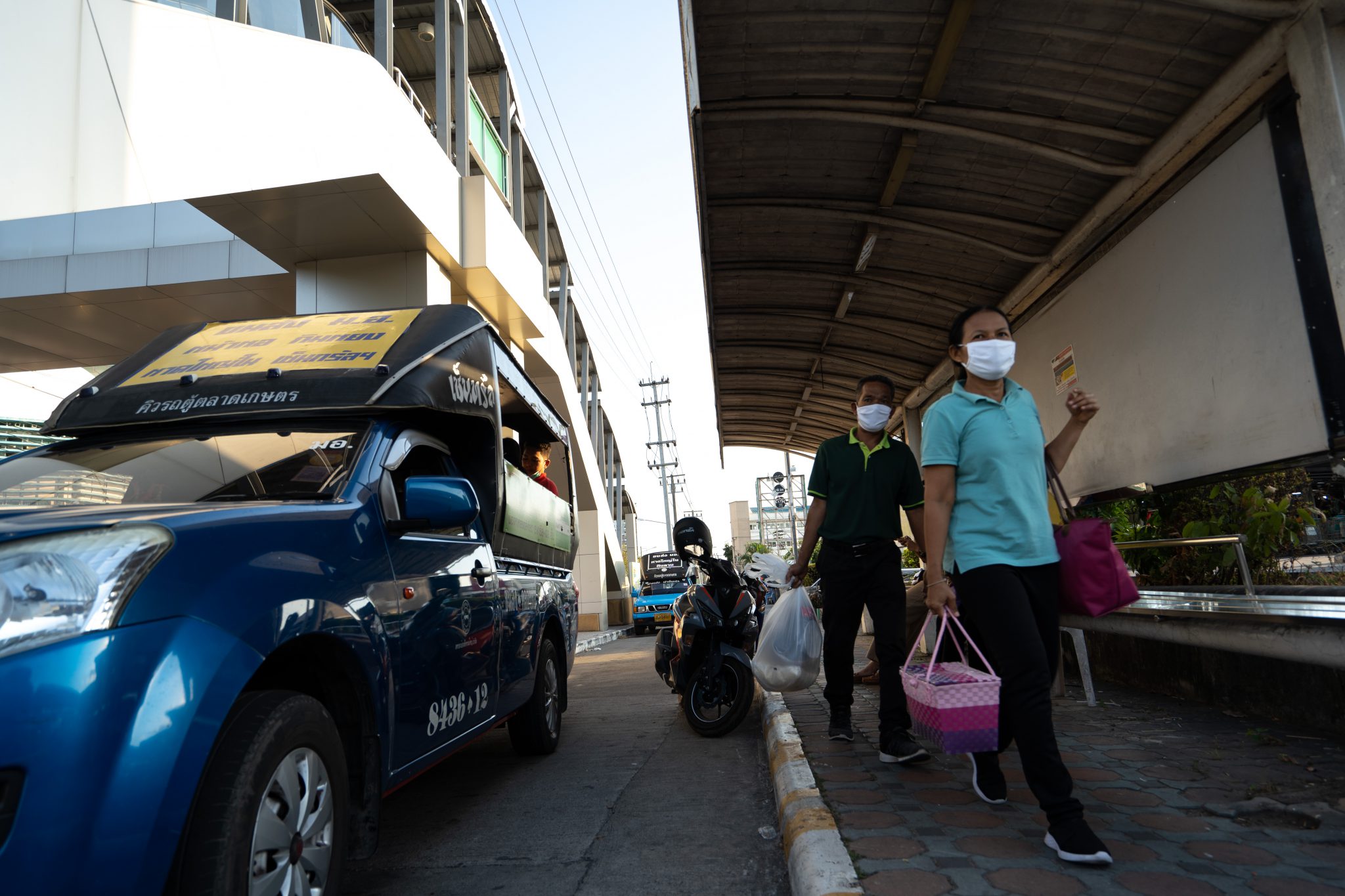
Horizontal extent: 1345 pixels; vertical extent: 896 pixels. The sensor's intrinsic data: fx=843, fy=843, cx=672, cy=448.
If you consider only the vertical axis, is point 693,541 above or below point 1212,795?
above

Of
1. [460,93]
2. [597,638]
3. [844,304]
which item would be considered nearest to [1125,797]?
[844,304]

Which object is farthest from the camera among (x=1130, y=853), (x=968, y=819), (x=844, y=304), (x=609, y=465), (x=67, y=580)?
(x=609, y=465)

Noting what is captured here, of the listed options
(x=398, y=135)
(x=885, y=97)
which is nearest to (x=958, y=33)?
(x=885, y=97)

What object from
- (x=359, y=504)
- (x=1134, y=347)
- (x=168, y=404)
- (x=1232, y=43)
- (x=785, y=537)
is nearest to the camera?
(x=359, y=504)

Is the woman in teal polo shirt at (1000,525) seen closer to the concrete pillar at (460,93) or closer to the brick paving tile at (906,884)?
the brick paving tile at (906,884)

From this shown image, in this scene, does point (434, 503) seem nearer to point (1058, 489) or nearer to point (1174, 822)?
point (1058, 489)

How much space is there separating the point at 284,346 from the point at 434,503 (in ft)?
4.44

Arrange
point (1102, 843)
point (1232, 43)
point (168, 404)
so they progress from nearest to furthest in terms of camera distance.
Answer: point (1102, 843) → point (168, 404) → point (1232, 43)

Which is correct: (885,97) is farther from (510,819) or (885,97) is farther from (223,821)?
(223,821)

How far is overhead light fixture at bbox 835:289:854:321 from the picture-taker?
8.03m

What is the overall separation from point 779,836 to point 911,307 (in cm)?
582

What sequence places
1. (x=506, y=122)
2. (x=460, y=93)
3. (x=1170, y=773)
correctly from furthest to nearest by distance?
1. (x=506, y=122)
2. (x=460, y=93)
3. (x=1170, y=773)

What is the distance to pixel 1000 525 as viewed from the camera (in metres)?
3.09

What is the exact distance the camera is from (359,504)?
2887 mm
